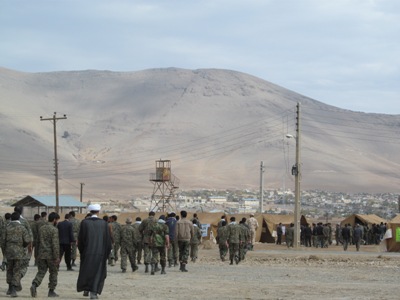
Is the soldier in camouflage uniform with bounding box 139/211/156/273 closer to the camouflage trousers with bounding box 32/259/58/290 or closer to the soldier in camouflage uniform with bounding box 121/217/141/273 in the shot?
the soldier in camouflage uniform with bounding box 121/217/141/273

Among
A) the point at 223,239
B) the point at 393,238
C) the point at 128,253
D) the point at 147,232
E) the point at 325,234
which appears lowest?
the point at 325,234

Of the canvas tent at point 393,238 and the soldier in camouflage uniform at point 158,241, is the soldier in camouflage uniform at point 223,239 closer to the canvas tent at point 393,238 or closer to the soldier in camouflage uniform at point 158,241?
the soldier in camouflage uniform at point 158,241

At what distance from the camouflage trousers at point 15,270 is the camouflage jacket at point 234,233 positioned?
504 inches

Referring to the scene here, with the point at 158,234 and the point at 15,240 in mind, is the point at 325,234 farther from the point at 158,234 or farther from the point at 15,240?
the point at 15,240

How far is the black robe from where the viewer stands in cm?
1641

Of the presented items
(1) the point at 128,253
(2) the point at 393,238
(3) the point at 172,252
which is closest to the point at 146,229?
(1) the point at 128,253

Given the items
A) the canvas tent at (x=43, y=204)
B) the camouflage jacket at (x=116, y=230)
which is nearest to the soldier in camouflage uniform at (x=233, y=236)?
the camouflage jacket at (x=116, y=230)

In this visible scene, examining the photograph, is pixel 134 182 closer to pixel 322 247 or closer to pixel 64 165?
pixel 64 165

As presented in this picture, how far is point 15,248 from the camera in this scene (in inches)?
688

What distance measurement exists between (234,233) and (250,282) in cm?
810

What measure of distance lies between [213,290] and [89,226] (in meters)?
3.74

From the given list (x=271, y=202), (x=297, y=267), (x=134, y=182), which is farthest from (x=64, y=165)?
(x=297, y=267)

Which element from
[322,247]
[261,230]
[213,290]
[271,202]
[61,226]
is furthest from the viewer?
[271,202]

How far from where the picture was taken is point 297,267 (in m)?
29.1
